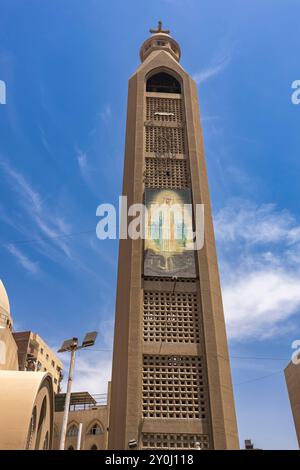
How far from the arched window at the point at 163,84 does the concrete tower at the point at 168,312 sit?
347 centimetres

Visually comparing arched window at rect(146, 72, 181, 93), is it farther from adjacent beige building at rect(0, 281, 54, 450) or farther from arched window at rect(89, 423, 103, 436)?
arched window at rect(89, 423, 103, 436)

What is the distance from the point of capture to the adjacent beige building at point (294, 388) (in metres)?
39.6

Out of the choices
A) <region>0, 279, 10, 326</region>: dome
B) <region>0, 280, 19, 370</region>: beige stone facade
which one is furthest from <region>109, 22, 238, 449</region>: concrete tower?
<region>0, 279, 10, 326</region>: dome

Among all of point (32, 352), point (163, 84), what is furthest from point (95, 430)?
point (163, 84)

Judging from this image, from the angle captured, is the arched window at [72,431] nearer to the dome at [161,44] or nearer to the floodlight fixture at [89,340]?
the floodlight fixture at [89,340]

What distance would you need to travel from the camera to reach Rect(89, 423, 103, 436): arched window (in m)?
32.9

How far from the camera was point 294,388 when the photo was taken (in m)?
40.7

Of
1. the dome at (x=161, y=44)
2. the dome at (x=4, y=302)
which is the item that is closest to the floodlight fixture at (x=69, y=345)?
the dome at (x=4, y=302)

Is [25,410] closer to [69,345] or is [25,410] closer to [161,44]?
[69,345]

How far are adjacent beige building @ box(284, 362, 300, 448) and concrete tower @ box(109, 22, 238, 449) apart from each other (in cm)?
2394

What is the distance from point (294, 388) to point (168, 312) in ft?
89.0
